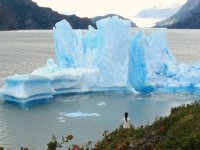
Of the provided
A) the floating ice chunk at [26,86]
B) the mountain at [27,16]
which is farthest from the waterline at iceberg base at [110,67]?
the mountain at [27,16]

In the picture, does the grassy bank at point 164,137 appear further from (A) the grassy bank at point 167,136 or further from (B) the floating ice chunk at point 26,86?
(B) the floating ice chunk at point 26,86

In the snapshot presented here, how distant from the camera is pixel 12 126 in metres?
13.6

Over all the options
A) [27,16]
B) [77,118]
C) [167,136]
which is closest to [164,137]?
[167,136]

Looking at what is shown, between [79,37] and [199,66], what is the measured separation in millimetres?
5854

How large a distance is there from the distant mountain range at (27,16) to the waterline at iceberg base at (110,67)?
3301 inches

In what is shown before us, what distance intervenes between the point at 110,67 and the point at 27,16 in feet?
307

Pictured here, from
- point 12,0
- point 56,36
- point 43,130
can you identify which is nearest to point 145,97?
point 56,36

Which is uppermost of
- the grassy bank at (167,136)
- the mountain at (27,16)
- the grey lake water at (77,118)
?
the mountain at (27,16)

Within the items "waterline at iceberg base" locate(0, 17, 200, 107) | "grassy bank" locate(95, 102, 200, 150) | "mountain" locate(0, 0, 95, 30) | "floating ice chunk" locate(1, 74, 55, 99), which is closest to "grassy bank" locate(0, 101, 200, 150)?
"grassy bank" locate(95, 102, 200, 150)

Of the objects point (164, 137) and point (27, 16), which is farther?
point (27, 16)

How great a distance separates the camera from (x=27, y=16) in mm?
111375

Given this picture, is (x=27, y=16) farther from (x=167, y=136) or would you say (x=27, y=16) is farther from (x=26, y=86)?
(x=167, y=136)

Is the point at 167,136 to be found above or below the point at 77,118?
above

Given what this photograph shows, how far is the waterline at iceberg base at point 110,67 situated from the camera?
2002cm
